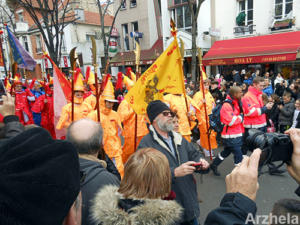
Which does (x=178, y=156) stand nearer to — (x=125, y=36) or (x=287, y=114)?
(x=287, y=114)

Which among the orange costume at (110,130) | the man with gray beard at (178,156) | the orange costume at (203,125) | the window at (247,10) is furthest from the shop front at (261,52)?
the man with gray beard at (178,156)

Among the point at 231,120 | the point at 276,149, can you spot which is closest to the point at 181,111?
the point at 231,120

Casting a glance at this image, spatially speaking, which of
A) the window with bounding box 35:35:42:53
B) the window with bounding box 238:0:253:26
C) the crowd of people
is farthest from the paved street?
the window with bounding box 35:35:42:53

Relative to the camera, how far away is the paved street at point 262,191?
3340 millimetres

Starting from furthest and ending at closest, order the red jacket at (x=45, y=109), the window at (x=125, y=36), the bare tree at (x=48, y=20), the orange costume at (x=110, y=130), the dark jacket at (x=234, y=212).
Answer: the window at (x=125, y=36), the bare tree at (x=48, y=20), the red jacket at (x=45, y=109), the orange costume at (x=110, y=130), the dark jacket at (x=234, y=212)

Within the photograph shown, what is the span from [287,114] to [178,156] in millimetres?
4483

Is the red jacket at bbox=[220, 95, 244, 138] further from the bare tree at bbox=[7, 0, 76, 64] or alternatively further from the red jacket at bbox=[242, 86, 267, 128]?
the bare tree at bbox=[7, 0, 76, 64]

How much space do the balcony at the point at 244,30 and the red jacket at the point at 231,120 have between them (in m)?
12.2

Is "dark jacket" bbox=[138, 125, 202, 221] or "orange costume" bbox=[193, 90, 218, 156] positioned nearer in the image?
"dark jacket" bbox=[138, 125, 202, 221]

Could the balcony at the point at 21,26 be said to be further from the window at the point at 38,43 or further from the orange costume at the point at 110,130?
the orange costume at the point at 110,130

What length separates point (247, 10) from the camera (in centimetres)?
1418

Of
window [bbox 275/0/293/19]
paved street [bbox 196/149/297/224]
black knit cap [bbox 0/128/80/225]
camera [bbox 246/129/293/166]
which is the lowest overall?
paved street [bbox 196/149/297/224]

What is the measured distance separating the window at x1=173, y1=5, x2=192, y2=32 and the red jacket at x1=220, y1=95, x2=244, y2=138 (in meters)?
15.0

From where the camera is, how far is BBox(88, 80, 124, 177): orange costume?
370 cm
